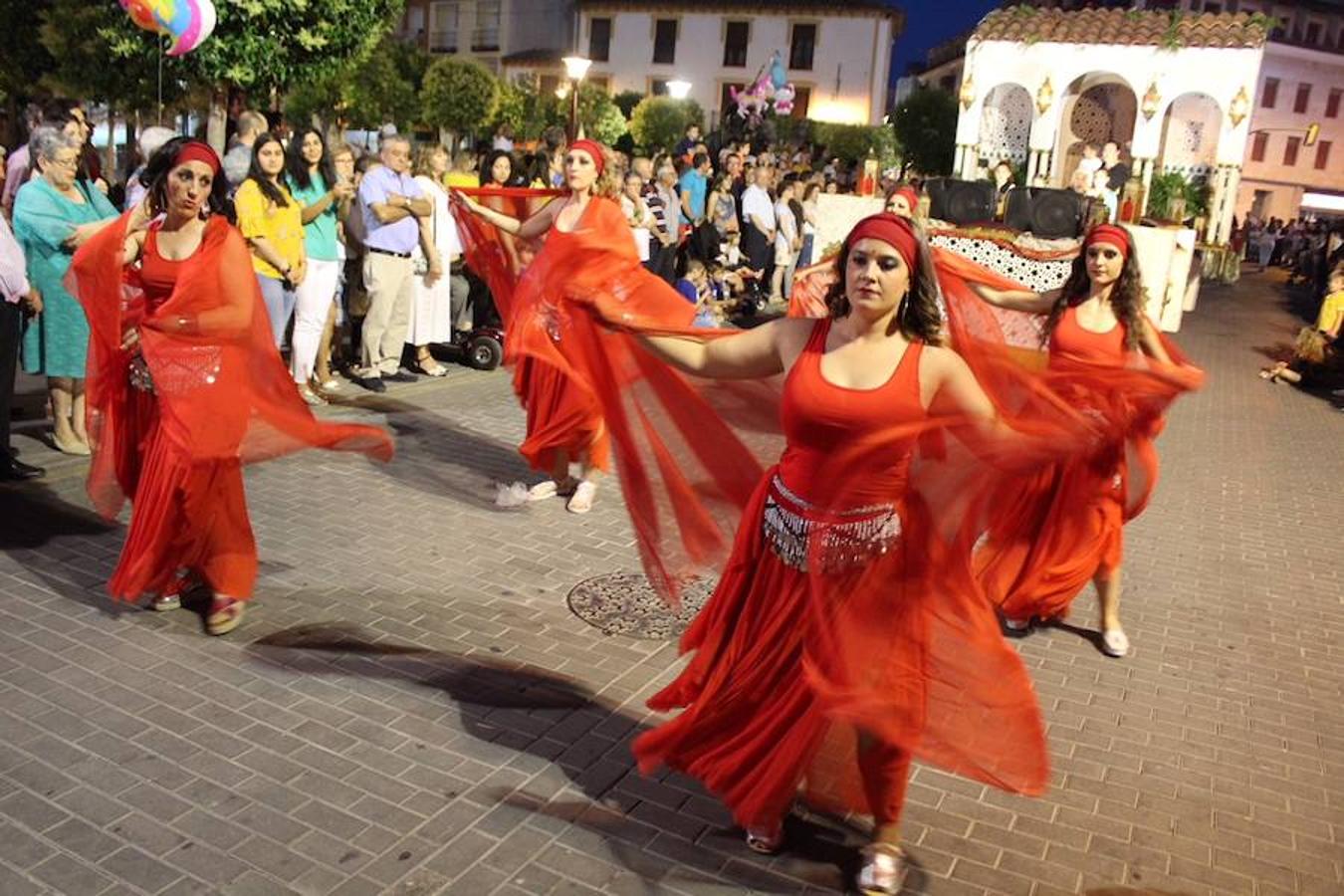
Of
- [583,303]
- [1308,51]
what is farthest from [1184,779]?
[1308,51]

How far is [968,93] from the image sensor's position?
23.2 m

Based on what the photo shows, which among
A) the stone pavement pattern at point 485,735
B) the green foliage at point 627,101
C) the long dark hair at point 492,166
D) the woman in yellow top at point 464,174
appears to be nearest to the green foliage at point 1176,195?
the woman in yellow top at point 464,174

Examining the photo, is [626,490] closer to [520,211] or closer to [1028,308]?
[1028,308]

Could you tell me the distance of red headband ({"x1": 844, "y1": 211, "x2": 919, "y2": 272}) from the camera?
324cm

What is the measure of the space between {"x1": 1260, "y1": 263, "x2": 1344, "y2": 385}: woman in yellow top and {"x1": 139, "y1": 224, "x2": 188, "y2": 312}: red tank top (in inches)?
572

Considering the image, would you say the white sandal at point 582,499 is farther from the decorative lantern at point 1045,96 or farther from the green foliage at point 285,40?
the decorative lantern at point 1045,96

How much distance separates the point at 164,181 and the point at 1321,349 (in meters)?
14.6

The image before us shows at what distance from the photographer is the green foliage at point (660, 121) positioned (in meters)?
43.2

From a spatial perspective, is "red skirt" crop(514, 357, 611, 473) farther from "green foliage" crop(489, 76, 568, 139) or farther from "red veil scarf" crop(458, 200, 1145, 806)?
"green foliage" crop(489, 76, 568, 139)

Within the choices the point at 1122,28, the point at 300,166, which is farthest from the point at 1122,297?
the point at 1122,28

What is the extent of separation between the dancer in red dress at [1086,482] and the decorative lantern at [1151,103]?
19067mm

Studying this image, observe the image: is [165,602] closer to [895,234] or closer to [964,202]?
[895,234]

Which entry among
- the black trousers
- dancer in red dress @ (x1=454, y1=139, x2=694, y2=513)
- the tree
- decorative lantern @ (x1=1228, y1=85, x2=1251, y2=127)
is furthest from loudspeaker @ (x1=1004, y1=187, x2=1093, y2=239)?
the tree

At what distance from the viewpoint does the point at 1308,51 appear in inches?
2259
